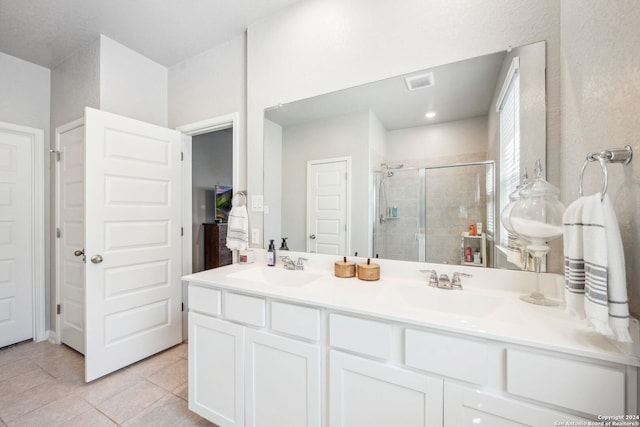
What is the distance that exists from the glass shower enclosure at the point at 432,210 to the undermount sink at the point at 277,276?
0.46 metres

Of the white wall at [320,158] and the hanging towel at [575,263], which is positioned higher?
the white wall at [320,158]

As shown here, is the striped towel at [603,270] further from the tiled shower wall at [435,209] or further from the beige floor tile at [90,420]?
the beige floor tile at [90,420]

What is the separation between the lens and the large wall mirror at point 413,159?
1.29m

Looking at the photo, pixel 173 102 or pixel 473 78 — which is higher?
pixel 173 102

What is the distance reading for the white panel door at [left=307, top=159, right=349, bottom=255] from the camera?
1.69 m

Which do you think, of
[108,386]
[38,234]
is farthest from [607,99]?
[38,234]

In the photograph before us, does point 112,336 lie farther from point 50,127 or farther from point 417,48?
point 417,48

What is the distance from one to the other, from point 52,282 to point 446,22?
3954 mm

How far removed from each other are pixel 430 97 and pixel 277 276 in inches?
55.5

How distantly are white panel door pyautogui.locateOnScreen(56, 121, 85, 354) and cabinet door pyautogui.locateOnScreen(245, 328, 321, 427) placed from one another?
189 centimetres

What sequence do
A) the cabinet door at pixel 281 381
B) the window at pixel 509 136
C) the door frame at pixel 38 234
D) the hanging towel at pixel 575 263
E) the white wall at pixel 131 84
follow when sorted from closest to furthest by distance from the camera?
the hanging towel at pixel 575 263 → the cabinet door at pixel 281 381 → the window at pixel 509 136 → the white wall at pixel 131 84 → the door frame at pixel 38 234

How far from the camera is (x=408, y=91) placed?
1.49 meters

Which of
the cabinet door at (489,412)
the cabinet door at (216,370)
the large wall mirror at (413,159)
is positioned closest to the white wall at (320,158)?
the large wall mirror at (413,159)

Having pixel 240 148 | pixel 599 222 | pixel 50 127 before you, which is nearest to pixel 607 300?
pixel 599 222
